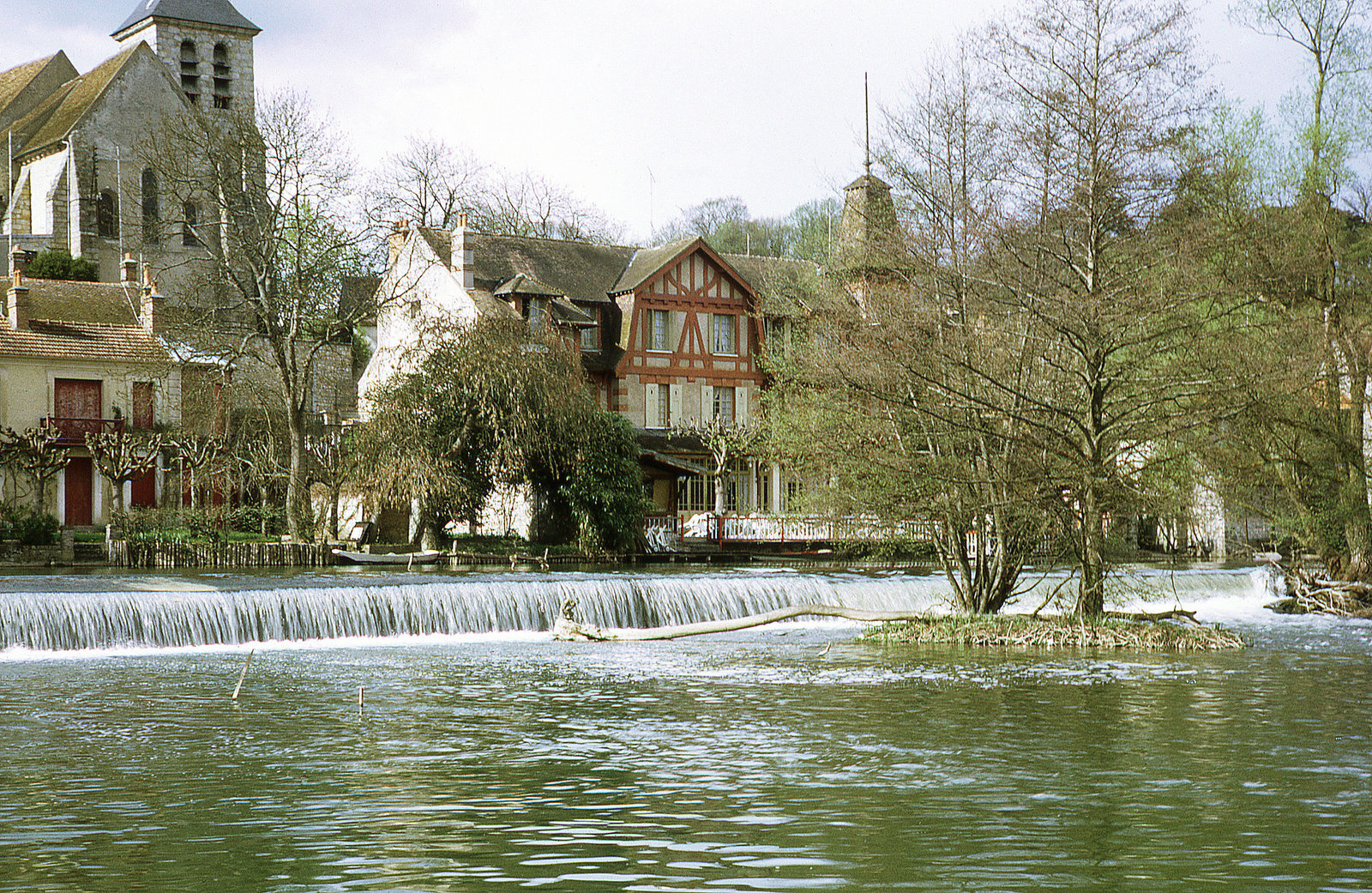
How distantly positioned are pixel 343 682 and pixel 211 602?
5872 millimetres

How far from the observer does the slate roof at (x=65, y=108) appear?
55500 mm

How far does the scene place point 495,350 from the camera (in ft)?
113

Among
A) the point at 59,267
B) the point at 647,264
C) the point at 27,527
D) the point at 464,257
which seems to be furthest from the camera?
the point at 59,267

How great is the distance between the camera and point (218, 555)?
97.7 feet

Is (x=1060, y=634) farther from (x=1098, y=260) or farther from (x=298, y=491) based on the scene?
(x=298, y=491)

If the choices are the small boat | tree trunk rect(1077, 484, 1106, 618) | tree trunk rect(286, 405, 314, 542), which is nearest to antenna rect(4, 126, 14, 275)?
tree trunk rect(286, 405, 314, 542)

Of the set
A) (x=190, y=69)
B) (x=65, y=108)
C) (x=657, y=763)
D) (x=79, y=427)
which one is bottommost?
(x=657, y=763)

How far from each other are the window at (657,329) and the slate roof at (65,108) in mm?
25232

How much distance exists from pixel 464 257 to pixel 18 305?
12.4 m

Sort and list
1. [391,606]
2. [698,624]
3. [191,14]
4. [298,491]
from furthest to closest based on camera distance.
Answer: [191,14]
[298,491]
[391,606]
[698,624]

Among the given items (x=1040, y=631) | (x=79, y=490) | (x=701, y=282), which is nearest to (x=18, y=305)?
(x=79, y=490)

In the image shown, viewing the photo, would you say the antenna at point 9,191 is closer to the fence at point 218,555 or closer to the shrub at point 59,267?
the shrub at point 59,267

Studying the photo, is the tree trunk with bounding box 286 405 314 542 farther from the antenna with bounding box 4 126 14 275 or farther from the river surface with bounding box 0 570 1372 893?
the antenna with bounding box 4 126 14 275

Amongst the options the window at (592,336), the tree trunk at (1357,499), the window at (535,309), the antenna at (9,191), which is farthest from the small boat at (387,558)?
the antenna at (9,191)
